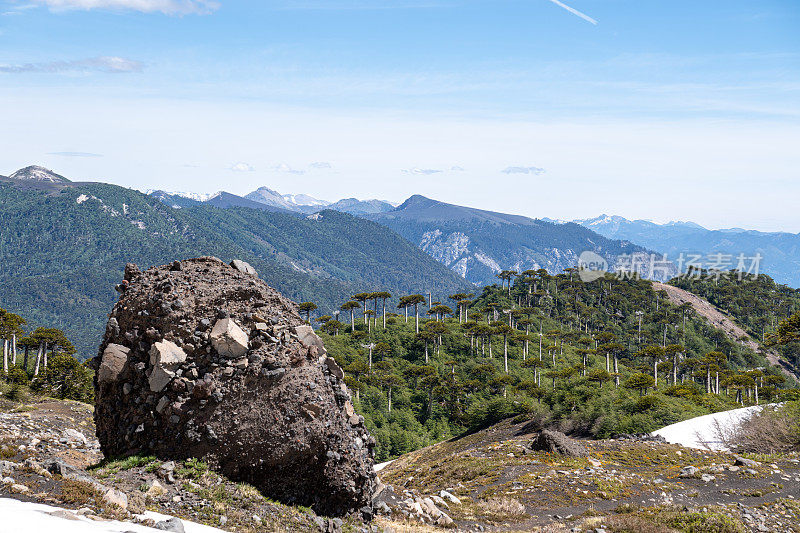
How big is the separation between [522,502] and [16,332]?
5978cm

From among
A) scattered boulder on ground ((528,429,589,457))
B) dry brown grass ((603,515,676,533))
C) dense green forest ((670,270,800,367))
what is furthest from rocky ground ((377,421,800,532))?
dense green forest ((670,270,800,367))

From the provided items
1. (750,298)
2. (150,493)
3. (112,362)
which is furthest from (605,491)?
(750,298)

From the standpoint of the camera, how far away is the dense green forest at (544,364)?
1813 inches

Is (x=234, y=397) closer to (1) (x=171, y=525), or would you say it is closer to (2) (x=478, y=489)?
(1) (x=171, y=525)

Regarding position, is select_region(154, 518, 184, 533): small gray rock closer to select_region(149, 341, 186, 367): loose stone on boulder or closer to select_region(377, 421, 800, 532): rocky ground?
select_region(149, 341, 186, 367): loose stone on boulder

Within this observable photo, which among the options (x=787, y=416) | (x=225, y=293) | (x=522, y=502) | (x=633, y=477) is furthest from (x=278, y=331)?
(x=787, y=416)

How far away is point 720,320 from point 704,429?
121m

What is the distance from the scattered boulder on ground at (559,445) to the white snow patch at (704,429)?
8.18 m

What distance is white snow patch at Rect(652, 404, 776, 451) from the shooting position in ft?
105

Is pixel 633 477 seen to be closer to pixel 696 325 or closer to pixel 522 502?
pixel 522 502

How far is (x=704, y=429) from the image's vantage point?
1346 inches

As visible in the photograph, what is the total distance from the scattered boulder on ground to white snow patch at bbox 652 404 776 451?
26.8 feet

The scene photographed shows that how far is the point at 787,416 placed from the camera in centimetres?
3130

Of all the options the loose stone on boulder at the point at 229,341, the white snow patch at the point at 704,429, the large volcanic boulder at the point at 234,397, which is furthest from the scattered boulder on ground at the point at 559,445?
the loose stone on boulder at the point at 229,341
